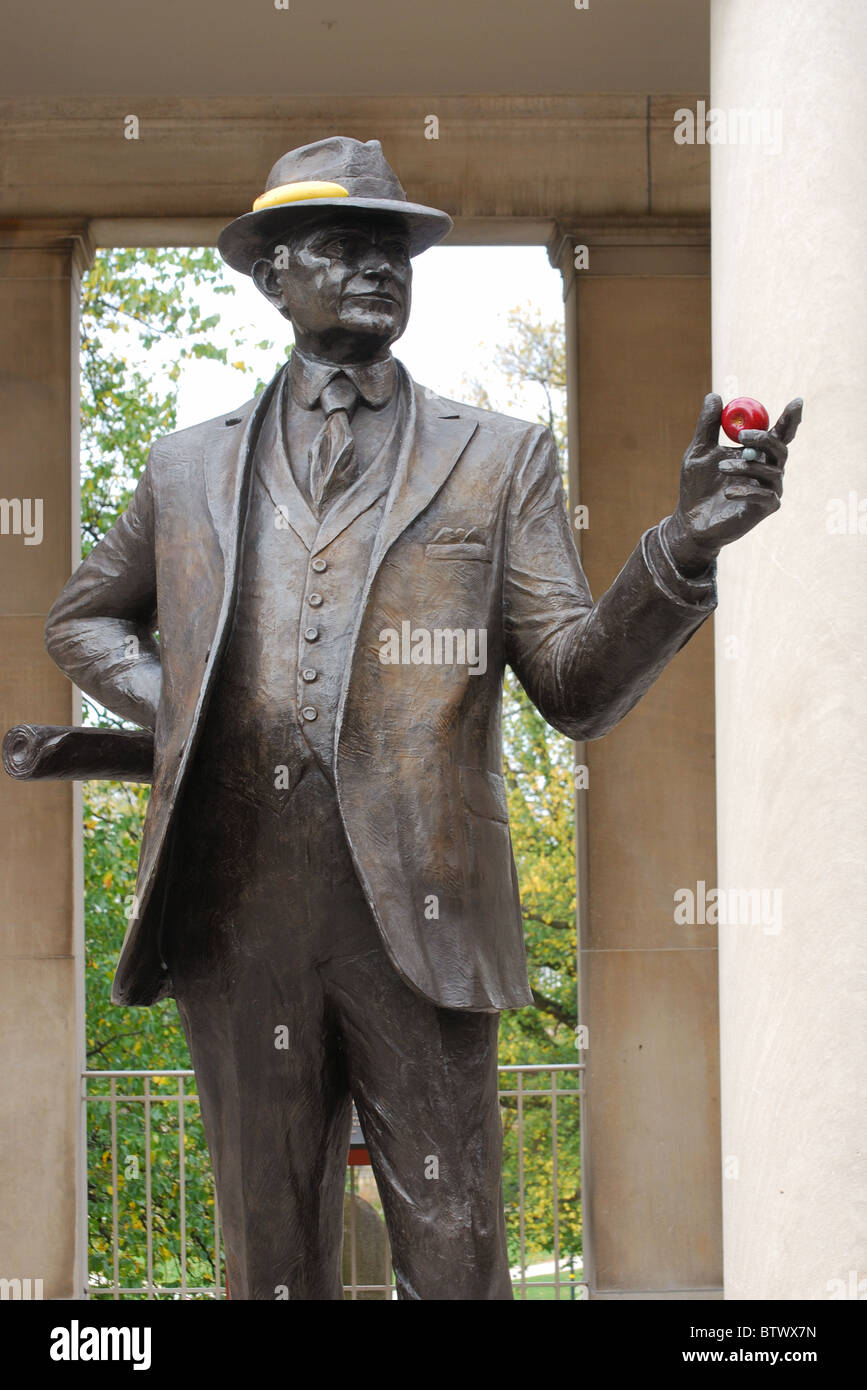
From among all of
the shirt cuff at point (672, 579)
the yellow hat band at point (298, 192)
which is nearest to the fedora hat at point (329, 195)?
the yellow hat band at point (298, 192)

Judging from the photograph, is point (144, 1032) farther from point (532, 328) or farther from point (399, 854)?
point (399, 854)

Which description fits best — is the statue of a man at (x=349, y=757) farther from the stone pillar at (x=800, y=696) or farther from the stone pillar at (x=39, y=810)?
the stone pillar at (x=39, y=810)

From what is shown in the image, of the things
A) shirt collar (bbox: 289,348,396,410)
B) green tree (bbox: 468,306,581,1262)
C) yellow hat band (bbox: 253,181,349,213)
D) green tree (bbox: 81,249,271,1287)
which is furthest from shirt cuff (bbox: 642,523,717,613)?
green tree (bbox: 468,306,581,1262)

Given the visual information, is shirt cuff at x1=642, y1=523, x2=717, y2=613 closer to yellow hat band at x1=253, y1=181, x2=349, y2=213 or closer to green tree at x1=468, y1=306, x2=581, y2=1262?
yellow hat band at x1=253, y1=181, x2=349, y2=213

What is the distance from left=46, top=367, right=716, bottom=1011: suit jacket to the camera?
4.05 metres

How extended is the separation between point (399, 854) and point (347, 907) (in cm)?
22

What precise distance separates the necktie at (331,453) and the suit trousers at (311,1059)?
64 centimetres

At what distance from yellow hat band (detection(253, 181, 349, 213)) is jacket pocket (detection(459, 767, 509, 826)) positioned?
4.34ft

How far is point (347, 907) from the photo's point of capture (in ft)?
13.8

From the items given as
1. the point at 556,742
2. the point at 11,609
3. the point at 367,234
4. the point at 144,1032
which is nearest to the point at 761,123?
the point at 367,234

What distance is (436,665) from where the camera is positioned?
4.17 m

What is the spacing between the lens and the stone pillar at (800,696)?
6.08m

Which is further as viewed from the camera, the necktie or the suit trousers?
the necktie

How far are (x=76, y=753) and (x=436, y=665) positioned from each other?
879 mm
